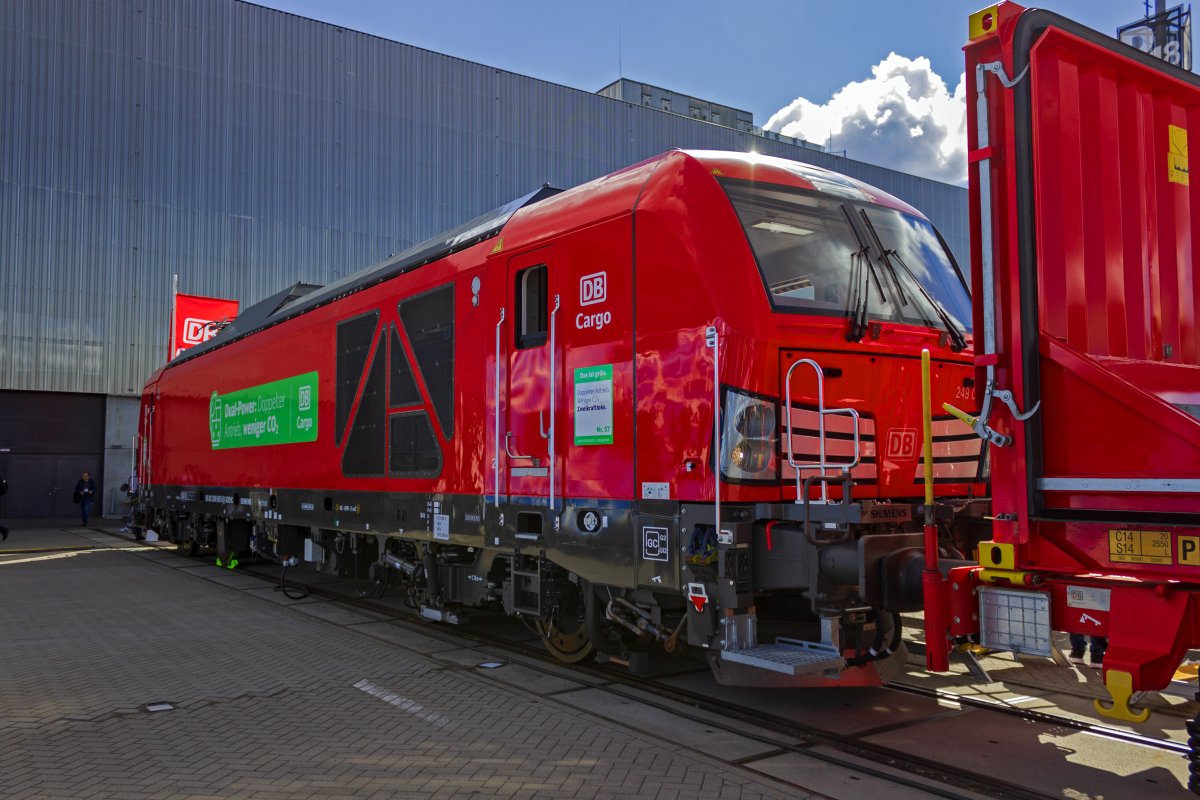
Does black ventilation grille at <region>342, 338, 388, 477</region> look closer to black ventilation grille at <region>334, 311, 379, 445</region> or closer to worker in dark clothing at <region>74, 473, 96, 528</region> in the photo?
black ventilation grille at <region>334, 311, 379, 445</region>

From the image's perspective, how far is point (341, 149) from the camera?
1083 inches

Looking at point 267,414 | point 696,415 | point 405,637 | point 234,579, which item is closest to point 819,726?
point 696,415

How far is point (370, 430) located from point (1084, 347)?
6723mm

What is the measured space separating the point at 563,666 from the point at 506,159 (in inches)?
992

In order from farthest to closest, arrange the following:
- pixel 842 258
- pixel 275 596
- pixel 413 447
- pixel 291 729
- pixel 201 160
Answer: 1. pixel 201 160
2. pixel 275 596
3. pixel 413 447
4. pixel 842 258
5. pixel 291 729

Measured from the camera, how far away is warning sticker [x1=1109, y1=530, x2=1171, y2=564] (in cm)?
341

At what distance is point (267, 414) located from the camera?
11.7 metres

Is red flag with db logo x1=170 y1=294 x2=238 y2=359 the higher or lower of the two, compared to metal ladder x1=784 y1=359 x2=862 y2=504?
higher

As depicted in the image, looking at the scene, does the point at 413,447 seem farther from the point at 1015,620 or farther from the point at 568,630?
the point at 1015,620

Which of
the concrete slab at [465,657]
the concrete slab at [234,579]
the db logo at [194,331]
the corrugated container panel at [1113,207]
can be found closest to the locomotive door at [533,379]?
the concrete slab at [465,657]

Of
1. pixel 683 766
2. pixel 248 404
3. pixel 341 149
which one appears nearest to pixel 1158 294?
pixel 683 766

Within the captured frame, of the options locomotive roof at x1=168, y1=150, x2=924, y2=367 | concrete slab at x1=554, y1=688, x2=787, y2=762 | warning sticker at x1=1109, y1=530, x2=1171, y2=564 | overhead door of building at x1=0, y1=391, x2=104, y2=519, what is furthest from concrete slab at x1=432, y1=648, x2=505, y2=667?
overhead door of building at x1=0, y1=391, x2=104, y2=519

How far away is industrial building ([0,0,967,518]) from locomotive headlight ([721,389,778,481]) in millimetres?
24132

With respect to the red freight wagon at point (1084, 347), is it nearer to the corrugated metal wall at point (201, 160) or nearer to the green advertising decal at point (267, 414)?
the green advertising decal at point (267, 414)
